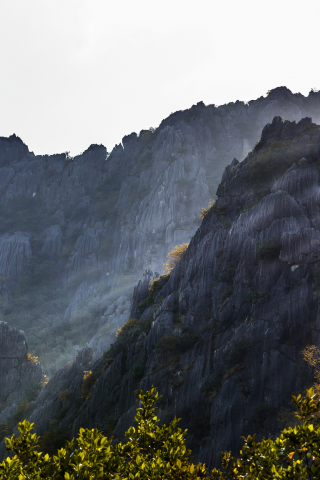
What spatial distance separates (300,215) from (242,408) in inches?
592

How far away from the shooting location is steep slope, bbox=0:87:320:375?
8031cm

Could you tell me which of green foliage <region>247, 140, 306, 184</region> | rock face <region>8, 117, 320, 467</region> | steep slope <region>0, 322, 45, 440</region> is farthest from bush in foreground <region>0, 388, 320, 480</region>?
steep slope <region>0, 322, 45, 440</region>

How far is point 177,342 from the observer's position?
29.0m

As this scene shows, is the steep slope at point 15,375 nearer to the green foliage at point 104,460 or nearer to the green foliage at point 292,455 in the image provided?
the green foliage at point 104,460

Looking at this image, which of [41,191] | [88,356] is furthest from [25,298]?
[88,356]

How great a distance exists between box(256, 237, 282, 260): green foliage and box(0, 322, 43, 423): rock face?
38.8 meters

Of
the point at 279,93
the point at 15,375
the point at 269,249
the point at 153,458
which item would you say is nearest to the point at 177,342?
the point at 269,249

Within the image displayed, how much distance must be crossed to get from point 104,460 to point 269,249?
22124 millimetres

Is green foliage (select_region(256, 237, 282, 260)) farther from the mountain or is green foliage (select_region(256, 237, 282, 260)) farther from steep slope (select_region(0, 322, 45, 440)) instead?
steep slope (select_region(0, 322, 45, 440))

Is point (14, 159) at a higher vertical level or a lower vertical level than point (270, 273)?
higher

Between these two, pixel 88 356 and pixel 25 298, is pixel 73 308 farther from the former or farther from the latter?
pixel 88 356

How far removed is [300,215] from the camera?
28609mm

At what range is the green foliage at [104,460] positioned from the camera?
25.1ft

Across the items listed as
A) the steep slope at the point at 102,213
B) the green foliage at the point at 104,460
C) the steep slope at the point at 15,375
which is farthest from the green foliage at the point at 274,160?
the steep slope at the point at 15,375
